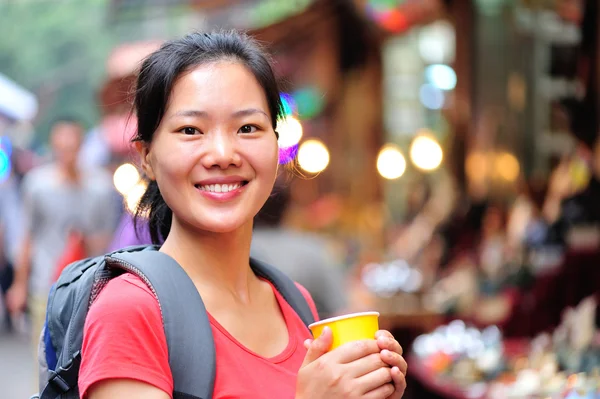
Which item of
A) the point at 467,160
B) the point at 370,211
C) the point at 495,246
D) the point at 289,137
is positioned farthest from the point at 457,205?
the point at 289,137

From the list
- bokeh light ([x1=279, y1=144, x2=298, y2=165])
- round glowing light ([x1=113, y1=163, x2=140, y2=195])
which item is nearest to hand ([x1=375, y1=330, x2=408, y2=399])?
bokeh light ([x1=279, y1=144, x2=298, y2=165])

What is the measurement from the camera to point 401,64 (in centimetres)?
1825

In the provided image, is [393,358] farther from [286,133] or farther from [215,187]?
[286,133]

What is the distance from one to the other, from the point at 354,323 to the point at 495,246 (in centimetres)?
803

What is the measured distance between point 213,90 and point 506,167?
10.6 metres

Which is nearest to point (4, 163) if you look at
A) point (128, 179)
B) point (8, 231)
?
point (8, 231)

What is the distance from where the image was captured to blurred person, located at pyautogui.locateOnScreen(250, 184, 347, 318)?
4.86 m

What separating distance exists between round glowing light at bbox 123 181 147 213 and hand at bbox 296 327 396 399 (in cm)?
77

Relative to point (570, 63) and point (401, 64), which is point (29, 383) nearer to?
point (570, 63)

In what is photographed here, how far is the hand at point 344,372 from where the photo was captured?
189cm

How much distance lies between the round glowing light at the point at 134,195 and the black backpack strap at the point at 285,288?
1.09ft

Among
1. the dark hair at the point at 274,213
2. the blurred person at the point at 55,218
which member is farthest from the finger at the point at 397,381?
the blurred person at the point at 55,218

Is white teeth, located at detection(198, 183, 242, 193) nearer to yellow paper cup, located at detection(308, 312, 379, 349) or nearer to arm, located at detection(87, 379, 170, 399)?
yellow paper cup, located at detection(308, 312, 379, 349)

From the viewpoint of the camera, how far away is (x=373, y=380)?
1898 mm
